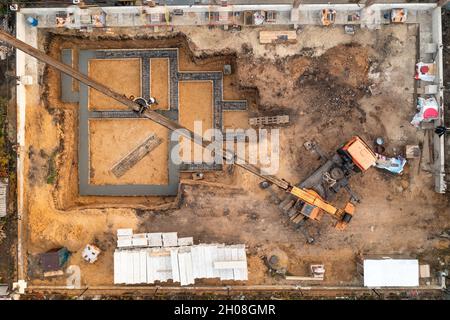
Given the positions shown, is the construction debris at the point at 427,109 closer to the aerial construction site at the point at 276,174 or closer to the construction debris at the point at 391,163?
the aerial construction site at the point at 276,174

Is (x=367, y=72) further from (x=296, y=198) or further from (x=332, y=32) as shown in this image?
(x=296, y=198)

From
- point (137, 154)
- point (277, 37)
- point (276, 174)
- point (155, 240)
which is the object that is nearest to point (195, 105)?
point (137, 154)

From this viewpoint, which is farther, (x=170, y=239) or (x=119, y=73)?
(x=119, y=73)

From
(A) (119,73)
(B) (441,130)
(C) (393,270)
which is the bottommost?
(C) (393,270)

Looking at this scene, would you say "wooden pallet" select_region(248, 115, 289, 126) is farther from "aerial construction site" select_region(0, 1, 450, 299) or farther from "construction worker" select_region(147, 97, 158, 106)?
"construction worker" select_region(147, 97, 158, 106)

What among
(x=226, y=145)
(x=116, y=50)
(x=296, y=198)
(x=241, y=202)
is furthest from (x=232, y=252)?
(x=116, y=50)

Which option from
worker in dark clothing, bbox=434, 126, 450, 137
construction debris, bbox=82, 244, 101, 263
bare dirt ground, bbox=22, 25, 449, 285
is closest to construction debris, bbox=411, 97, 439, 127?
bare dirt ground, bbox=22, 25, 449, 285

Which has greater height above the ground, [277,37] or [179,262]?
[277,37]

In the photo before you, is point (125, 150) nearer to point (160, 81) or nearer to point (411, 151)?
point (160, 81)
